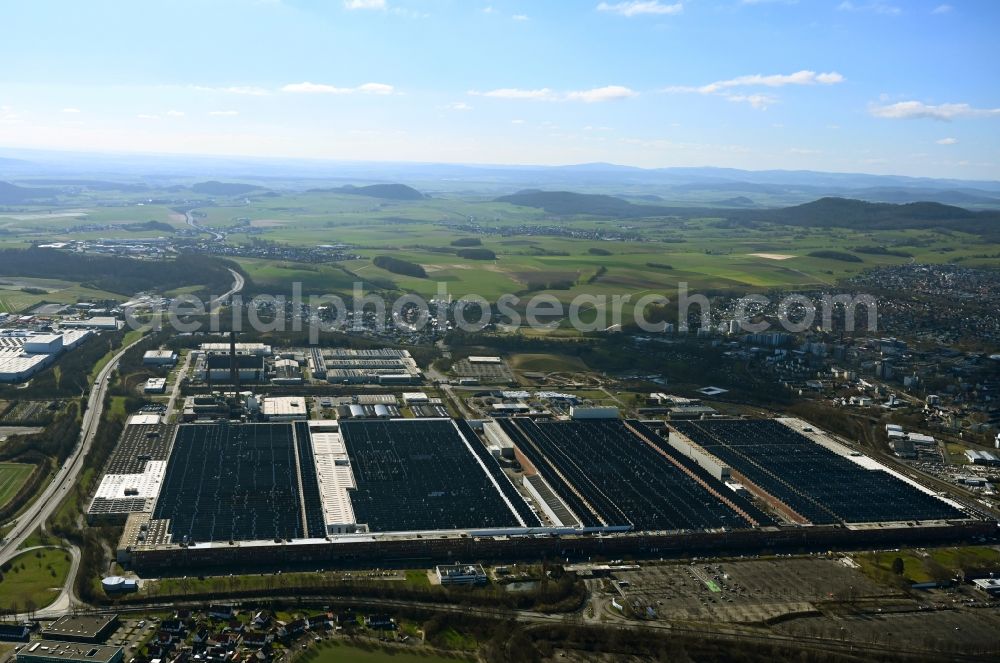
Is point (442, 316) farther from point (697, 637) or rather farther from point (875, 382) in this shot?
point (697, 637)

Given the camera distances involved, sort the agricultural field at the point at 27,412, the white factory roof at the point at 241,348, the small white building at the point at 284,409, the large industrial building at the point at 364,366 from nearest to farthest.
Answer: the agricultural field at the point at 27,412, the small white building at the point at 284,409, the large industrial building at the point at 364,366, the white factory roof at the point at 241,348

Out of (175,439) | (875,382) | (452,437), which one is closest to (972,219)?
(875,382)

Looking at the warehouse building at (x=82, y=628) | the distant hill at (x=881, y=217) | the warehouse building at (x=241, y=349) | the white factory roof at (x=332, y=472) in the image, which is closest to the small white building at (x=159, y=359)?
the warehouse building at (x=241, y=349)

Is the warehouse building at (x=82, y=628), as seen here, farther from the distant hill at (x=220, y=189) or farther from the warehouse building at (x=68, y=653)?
the distant hill at (x=220, y=189)

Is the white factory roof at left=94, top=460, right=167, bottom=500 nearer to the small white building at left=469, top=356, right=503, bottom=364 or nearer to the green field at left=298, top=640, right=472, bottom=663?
the green field at left=298, top=640, right=472, bottom=663

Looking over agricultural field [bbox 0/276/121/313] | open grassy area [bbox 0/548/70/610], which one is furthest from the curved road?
agricultural field [bbox 0/276/121/313]

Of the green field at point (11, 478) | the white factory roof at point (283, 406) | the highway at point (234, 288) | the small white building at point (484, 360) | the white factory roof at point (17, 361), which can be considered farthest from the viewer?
the highway at point (234, 288)
